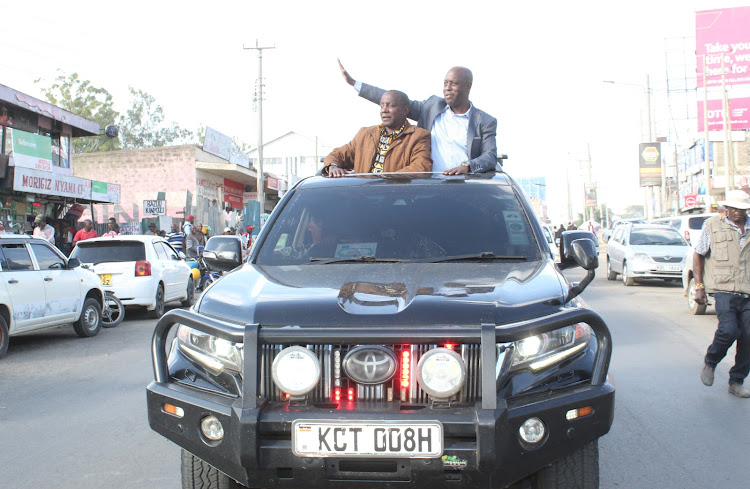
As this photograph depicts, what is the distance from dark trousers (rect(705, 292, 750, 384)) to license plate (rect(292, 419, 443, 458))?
15.9 ft

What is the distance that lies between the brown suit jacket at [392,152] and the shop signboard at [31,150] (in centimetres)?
1713

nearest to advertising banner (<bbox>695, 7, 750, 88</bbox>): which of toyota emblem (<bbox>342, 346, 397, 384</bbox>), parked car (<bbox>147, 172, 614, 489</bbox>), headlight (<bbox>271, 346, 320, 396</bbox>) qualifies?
parked car (<bbox>147, 172, 614, 489</bbox>)

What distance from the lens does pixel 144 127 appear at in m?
73.5

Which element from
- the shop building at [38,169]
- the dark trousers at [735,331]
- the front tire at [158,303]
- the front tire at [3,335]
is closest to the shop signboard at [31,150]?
the shop building at [38,169]

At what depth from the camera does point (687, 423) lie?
5.68 meters

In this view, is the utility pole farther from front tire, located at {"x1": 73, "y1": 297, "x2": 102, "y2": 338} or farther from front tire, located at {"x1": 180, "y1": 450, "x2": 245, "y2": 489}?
front tire, located at {"x1": 180, "y1": 450, "x2": 245, "y2": 489}

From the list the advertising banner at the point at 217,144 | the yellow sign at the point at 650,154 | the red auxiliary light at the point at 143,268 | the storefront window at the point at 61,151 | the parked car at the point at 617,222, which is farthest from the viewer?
the yellow sign at the point at 650,154

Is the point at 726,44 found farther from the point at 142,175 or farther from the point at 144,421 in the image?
the point at 144,421

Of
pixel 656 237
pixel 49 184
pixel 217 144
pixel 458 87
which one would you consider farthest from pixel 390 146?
pixel 217 144

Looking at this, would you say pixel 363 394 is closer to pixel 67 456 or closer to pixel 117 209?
pixel 67 456

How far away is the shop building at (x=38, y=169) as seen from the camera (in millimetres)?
20156

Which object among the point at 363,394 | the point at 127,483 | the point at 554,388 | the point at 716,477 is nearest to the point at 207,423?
the point at 363,394

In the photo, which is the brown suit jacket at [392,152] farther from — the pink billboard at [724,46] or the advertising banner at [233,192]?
the pink billboard at [724,46]

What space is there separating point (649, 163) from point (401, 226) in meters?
40.7
